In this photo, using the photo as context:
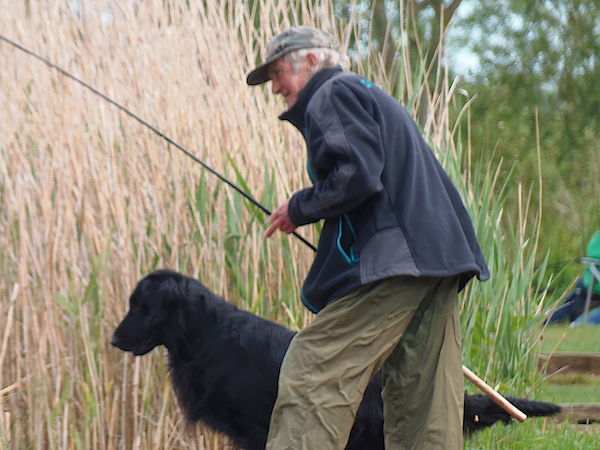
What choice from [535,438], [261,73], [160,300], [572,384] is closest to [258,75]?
[261,73]

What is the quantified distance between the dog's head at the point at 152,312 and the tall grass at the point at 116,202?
0.23m

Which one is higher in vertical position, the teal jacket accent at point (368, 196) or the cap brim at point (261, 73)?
the cap brim at point (261, 73)

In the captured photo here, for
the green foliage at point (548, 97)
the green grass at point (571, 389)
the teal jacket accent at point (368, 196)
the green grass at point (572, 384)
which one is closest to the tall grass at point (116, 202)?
the teal jacket accent at point (368, 196)

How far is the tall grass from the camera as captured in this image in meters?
2.81

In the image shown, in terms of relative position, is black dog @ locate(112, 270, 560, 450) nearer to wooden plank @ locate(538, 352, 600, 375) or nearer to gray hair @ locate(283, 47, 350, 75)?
gray hair @ locate(283, 47, 350, 75)

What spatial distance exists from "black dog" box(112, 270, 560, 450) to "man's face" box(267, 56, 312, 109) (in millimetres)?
772

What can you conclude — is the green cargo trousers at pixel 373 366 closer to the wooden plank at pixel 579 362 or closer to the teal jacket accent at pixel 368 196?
the teal jacket accent at pixel 368 196

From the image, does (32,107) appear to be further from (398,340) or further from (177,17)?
(398,340)

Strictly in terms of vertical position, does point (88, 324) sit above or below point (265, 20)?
below

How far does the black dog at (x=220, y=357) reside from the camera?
249cm

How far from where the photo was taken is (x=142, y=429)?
9.38 ft

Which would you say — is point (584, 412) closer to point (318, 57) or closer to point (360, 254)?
point (360, 254)

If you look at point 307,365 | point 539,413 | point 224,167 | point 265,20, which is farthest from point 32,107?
point 539,413

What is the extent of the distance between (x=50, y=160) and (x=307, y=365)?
1479mm
